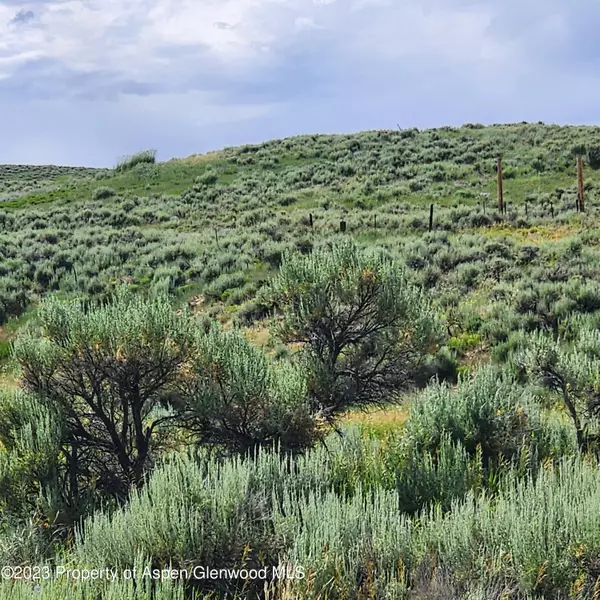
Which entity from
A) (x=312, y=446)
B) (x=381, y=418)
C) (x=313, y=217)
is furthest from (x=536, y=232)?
(x=312, y=446)

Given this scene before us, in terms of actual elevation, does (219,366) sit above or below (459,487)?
above

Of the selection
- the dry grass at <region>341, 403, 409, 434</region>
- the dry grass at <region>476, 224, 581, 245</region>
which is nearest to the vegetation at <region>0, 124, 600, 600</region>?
the dry grass at <region>341, 403, 409, 434</region>

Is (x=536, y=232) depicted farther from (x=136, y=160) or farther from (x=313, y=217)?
(x=136, y=160)

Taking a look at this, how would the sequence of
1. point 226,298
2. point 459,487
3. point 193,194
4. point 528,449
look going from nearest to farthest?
point 459,487 → point 528,449 → point 226,298 → point 193,194

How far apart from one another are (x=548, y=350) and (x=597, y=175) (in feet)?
104

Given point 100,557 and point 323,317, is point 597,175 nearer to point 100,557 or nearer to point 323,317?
point 323,317

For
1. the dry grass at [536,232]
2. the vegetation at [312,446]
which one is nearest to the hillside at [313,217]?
the dry grass at [536,232]

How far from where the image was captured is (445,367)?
42.5 ft

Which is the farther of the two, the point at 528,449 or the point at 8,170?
the point at 8,170

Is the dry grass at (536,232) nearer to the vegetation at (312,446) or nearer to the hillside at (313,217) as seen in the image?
the hillside at (313,217)

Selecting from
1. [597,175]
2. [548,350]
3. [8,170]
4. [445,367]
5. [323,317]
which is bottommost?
[445,367]

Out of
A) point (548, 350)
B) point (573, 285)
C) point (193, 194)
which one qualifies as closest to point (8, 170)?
point (193, 194)

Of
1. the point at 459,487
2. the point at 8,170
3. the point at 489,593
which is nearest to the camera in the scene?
the point at 489,593

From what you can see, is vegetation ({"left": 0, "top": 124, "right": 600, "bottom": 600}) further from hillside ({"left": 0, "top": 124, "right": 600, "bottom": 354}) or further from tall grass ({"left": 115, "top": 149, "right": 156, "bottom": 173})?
tall grass ({"left": 115, "top": 149, "right": 156, "bottom": 173})
